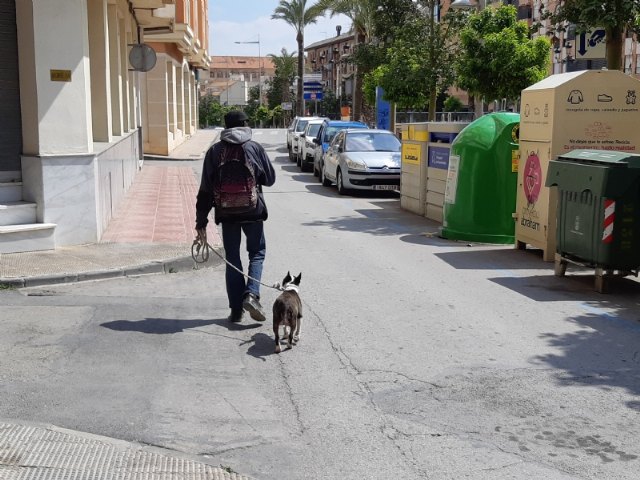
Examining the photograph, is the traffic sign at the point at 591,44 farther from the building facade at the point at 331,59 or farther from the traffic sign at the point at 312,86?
the building facade at the point at 331,59

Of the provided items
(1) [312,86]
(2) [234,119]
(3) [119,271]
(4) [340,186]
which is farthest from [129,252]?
(1) [312,86]

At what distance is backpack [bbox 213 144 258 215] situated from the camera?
7.45 m

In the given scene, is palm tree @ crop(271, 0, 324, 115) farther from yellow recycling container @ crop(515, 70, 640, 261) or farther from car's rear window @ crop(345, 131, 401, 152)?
yellow recycling container @ crop(515, 70, 640, 261)

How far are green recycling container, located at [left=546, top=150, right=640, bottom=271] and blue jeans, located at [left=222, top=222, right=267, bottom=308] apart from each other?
3761 mm

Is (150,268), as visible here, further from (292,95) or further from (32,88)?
(292,95)

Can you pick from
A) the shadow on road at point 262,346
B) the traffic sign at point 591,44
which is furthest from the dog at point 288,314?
the traffic sign at point 591,44

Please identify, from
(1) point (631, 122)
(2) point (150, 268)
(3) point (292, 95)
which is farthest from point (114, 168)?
(3) point (292, 95)

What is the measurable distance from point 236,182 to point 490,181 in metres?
6.06

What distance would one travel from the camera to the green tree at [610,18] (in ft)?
42.5

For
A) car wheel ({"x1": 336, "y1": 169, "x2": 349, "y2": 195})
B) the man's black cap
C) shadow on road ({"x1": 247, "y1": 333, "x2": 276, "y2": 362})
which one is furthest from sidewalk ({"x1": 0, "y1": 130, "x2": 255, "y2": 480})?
car wheel ({"x1": 336, "y1": 169, "x2": 349, "y2": 195})

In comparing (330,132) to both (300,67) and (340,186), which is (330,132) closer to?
(340,186)

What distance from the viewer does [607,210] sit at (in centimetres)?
910

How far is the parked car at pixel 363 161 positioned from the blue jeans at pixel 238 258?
1263cm

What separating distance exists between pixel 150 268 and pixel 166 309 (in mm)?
1921
